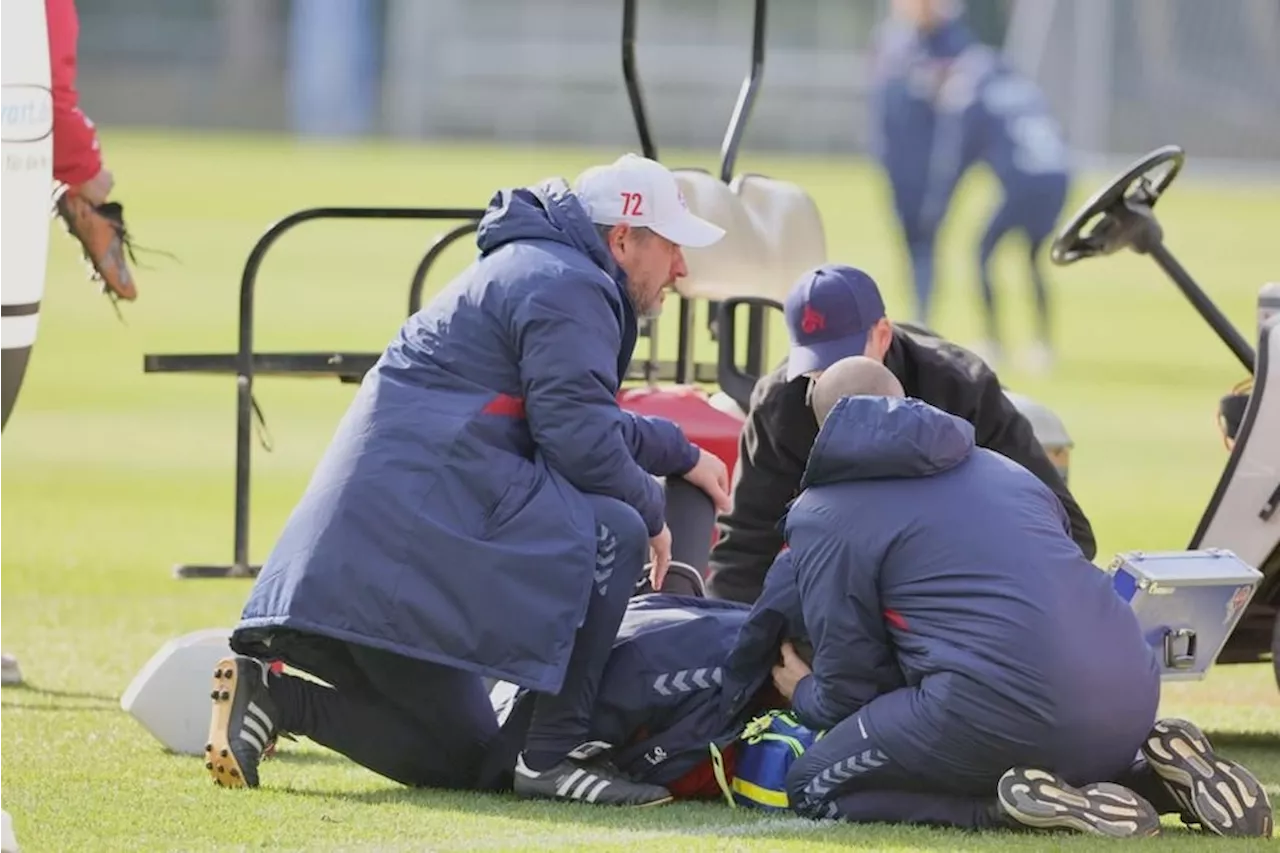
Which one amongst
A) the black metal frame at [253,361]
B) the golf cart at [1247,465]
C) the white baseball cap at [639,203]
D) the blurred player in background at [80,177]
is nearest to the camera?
the white baseball cap at [639,203]

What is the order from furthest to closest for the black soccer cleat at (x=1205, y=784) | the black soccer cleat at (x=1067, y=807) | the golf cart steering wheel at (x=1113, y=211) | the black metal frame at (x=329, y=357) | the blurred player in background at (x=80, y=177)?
the black metal frame at (x=329, y=357) → the blurred player in background at (x=80, y=177) → the golf cart steering wheel at (x=1113, y=211) → the black soccer cleat at (x=1205, y=784) → the black soccer cleat at (x=1067, y=807)

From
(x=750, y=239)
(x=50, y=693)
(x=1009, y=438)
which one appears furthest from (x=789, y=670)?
(x=750, y=239)

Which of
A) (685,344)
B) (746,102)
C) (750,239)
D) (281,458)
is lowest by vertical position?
(281,458)

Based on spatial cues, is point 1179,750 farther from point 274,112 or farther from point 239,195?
point 274,112

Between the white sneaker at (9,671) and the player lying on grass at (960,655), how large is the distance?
2928 millimetres

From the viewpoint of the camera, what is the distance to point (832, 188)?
38812mm

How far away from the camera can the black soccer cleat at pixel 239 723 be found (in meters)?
6.02

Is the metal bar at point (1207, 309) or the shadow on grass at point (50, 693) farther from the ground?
the metal bar at point (1207, 309)

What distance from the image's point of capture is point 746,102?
9.34 metres

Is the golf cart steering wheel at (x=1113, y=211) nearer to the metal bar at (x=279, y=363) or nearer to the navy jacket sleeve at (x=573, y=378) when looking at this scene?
the metal bar at (x=279, y=363)

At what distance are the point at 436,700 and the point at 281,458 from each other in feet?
→ 26.6

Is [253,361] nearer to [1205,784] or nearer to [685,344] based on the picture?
[685,344]

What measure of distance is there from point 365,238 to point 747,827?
27.2 m

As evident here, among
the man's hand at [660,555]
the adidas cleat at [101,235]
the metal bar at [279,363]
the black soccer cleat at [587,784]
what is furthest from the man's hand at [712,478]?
the adidas cleat at [101,235]
